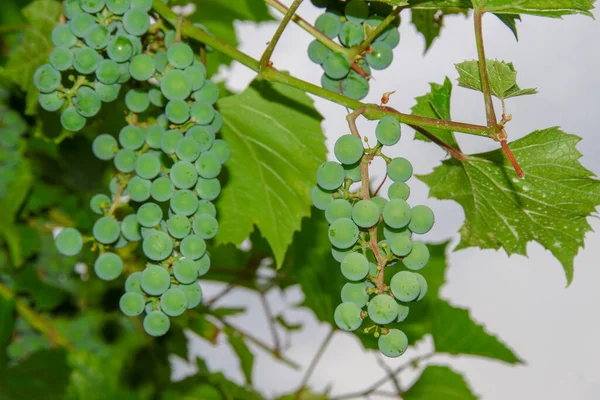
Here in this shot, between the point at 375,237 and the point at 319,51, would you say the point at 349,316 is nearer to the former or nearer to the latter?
the point at 375,237

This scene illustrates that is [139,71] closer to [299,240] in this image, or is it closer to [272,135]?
[272,135]

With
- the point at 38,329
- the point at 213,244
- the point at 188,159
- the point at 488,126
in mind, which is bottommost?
the point at 38,329

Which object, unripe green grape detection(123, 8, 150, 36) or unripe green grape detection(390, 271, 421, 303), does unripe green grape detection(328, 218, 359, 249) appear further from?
unripe green grape detection(123, 8, 150, 36)

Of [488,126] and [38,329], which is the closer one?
[488,126]

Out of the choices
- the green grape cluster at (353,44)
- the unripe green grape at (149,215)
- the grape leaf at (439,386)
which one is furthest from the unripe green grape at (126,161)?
the grape leaf at (439,386)

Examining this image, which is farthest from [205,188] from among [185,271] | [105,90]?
→ [105,90]

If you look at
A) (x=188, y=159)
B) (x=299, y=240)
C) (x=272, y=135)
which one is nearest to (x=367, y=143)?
(x=188, y=159)

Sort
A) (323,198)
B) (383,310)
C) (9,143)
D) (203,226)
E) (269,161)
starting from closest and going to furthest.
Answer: (383,310), (323,198), (203,226), (269,161), (9,143)
